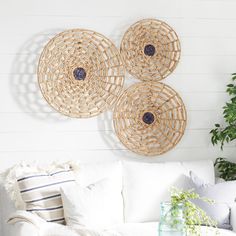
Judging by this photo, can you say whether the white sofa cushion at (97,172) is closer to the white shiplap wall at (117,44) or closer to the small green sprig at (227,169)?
the white shiplap wall at (117,44)

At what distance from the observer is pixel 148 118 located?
184 inches

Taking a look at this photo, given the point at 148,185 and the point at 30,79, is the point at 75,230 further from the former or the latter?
the point at 30,79

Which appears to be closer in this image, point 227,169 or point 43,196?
point 43,196

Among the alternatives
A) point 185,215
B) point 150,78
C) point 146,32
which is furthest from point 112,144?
point 185,215

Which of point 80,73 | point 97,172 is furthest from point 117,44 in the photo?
point 97,172

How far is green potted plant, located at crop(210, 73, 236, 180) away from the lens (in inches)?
181

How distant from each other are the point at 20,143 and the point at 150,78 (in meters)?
1.12

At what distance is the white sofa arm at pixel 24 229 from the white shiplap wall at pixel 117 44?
37.1 inches

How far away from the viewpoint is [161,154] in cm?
468

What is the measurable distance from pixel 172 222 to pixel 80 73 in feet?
6.50

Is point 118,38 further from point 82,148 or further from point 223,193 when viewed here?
point 223,193

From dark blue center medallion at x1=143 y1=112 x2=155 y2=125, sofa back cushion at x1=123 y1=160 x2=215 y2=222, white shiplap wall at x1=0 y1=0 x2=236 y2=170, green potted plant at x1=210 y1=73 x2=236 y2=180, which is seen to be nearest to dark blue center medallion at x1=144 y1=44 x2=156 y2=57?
white shiplap wall at x1=0 y1=0 x2=236 y2=170

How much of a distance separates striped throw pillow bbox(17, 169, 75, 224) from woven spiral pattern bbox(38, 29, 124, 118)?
2.27ft

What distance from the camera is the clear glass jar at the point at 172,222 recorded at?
2803 millimetres
